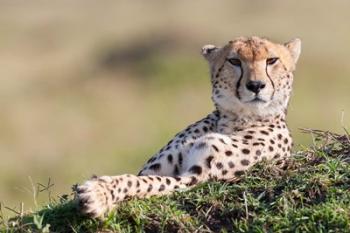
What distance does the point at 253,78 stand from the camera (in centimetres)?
541

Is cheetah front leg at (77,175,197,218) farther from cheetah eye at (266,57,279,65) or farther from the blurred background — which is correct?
the blurred background

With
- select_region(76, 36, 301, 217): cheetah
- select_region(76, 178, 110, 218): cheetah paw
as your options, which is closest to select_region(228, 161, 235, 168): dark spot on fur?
select_region(76, 36, 301, 217): cheetah

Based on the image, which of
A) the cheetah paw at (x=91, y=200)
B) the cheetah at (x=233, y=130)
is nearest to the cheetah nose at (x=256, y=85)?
the cheetah at (x=233, y=130)

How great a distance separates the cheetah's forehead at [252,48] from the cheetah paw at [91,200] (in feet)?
4.06

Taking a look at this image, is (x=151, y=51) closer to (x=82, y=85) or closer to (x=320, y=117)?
(x=82, y=85)

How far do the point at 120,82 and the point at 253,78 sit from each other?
15689mm

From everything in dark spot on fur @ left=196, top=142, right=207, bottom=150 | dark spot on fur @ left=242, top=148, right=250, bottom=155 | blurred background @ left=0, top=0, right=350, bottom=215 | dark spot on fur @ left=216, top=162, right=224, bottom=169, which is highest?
dark spot on fur @ left=196, top=142, right=207, bottom=150

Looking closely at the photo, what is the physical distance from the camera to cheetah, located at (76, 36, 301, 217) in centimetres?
511

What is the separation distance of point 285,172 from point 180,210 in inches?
23.0

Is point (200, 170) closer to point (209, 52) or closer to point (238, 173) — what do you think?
point (238, 173)

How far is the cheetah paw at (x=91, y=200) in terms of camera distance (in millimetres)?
4602

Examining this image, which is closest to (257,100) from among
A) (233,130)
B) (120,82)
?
(233,130)

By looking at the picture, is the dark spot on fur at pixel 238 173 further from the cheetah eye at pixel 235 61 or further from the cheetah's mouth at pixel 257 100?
the cheetah eye at pixel 235 61

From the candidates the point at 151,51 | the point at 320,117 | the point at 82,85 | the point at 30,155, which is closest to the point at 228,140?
the point at 30,155
